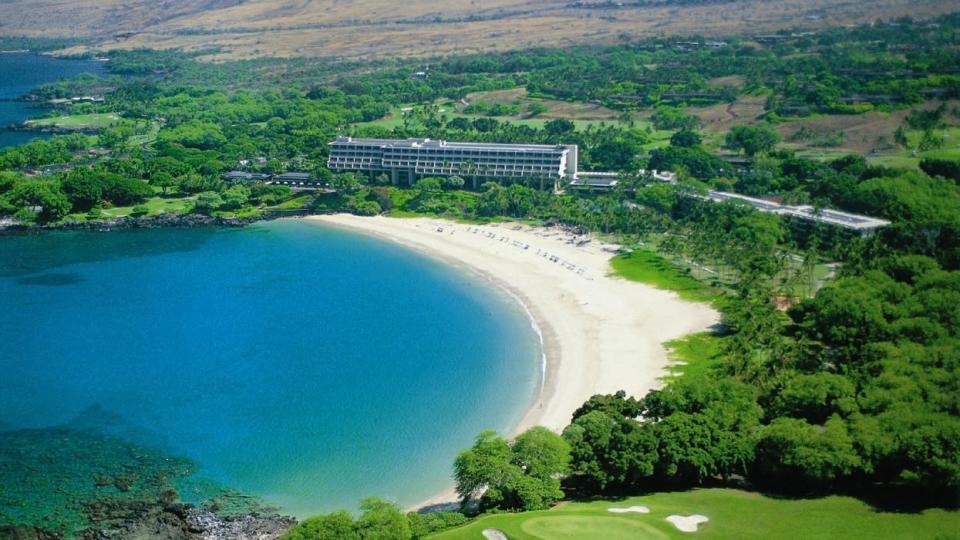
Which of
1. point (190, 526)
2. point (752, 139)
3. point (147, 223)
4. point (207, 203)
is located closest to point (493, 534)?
point (190, 526)

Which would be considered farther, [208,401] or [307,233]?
[307,233]

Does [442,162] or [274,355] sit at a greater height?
[442,162]

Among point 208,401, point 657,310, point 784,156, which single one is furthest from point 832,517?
point 784,156

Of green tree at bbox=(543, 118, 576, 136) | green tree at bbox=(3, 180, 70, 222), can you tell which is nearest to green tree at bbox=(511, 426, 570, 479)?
green tree at bbox=(3, 180, 70, 222)

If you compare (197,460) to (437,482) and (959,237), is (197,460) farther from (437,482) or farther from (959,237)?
(959,237)

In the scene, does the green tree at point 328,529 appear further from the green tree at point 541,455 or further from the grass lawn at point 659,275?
the grass lawn at point 659,275

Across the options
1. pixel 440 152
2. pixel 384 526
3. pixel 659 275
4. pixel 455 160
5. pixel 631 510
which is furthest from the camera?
pixel 440 152

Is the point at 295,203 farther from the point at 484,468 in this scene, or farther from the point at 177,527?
the point at 484,468
